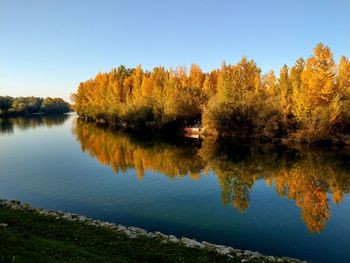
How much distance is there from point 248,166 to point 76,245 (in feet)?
83.2

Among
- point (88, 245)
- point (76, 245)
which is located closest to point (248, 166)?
point (88, 245)

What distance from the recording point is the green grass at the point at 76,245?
9156 mm

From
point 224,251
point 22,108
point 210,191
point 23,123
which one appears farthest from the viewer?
point 22,108

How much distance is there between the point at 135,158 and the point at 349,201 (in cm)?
2485

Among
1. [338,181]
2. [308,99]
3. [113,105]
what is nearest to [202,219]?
[338,181]

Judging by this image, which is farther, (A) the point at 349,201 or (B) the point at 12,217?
(A) the point at 349,201

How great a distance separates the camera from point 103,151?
140 ft

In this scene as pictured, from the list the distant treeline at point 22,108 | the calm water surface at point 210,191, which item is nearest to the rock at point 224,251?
the calm water surface at point 210,191

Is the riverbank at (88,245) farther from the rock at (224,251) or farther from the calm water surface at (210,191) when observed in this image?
the calm water surface at (210,191)

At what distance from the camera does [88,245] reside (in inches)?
434

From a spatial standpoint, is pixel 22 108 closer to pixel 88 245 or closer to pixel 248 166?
pixel 248 166

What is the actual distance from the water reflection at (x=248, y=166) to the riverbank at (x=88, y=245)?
8274 millimetres

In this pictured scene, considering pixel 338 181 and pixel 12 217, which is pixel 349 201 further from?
pixel 12 217

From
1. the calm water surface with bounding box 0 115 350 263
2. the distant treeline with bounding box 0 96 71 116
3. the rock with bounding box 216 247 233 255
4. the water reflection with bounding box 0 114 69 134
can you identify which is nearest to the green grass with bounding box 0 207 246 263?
the rock with bounding box 216 247 233 255
